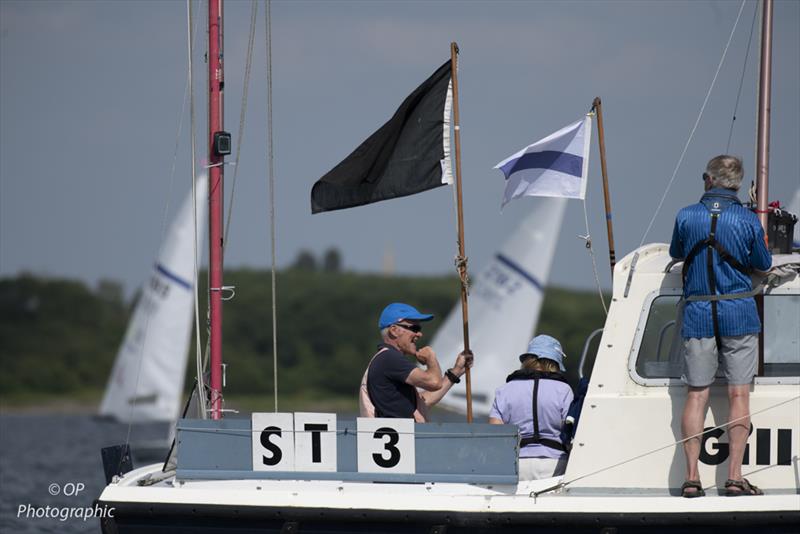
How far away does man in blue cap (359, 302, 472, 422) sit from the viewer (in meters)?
8.14

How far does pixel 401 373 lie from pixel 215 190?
2109 mm

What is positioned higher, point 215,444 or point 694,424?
point 694,424

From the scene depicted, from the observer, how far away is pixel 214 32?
9.54 metres

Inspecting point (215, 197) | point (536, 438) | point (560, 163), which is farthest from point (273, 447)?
point (560, 163)

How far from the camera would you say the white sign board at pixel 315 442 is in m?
8.05

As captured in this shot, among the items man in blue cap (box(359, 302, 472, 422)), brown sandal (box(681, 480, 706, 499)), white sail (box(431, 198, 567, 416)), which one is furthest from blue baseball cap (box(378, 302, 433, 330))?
white sail (box(431, 198, 567, 416))

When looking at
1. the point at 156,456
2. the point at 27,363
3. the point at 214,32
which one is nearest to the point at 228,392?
the point at 27,363

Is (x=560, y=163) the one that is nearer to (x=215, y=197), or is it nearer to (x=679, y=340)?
(x=679, y=340)

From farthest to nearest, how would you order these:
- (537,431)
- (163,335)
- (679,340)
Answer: (163,335) → (537,431) → (679,340)

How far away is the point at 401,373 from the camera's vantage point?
8227 millimetres

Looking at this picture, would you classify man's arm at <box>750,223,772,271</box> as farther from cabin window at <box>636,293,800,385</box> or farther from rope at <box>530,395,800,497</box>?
rope at <box>530,395,800,497</box>

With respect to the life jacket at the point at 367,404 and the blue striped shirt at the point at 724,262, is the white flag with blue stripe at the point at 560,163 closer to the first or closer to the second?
the blue striped shirt at the point at 724,262

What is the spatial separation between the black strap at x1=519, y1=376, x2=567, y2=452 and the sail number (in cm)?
75

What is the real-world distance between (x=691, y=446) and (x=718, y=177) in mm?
1510
